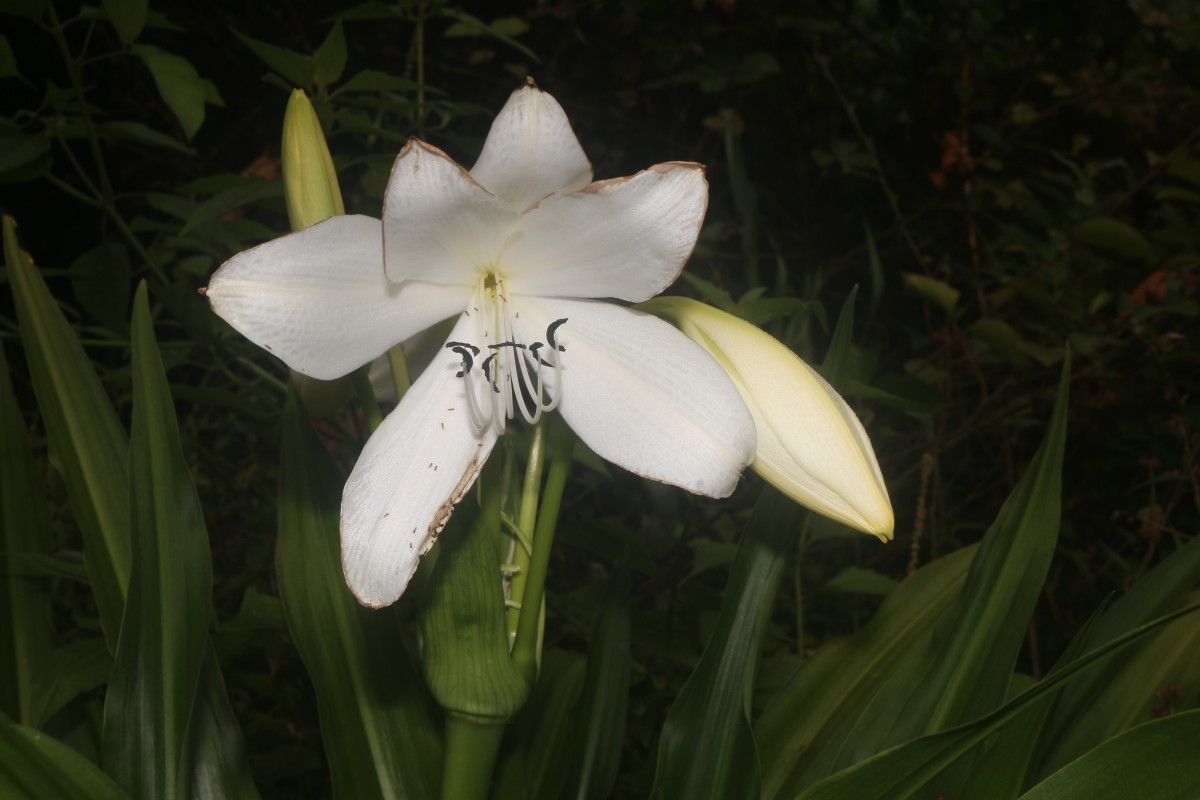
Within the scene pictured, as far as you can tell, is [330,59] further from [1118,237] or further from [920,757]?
[1118,237]

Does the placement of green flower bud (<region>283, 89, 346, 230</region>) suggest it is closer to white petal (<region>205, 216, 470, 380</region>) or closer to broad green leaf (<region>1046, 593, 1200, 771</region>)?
white petal (<region>205, 216, 470, 380</region>)

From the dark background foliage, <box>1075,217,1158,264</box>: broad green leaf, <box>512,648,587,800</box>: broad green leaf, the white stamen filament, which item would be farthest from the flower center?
<box>1075,217,1158,264</box>: broad green leaf

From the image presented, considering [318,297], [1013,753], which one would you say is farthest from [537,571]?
[1013,753]

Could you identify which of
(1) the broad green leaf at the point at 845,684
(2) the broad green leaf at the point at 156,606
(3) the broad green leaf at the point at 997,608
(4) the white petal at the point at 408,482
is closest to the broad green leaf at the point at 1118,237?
(1) the broad green leaf at the point at 845,684

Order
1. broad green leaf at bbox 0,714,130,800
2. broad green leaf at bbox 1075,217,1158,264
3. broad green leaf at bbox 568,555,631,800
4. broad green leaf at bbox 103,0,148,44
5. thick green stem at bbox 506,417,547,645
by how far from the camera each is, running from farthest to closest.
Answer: broad green leaf at bbox 1075,217,1158,264
broad green leaf at bbox 103,0,148,44
broad green leaf at bbox 568,555,631,800
thick green stem at bbox 506,417,547,645
broad green leaf at bbox 0,714,130,800

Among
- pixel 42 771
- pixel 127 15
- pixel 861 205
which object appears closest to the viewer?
pixel 42 771

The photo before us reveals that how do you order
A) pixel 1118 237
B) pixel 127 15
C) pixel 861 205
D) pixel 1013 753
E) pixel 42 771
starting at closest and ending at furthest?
pixel 42 771 → pixel 1013 753 → pixel 127 15 → pixel 1118 237 → pixel 861 205
